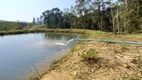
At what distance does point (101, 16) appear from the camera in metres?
24.2

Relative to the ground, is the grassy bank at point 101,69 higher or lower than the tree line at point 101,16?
lower

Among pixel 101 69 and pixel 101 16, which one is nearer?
pixel 101 69

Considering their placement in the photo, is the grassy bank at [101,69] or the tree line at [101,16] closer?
the grassy bank at [101,69]

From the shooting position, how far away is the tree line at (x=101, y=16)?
572 inches

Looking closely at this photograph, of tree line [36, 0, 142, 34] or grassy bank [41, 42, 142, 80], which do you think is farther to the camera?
tree line [36, 0, 142, 34]

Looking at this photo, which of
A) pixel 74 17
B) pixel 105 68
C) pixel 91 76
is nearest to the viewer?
pixel 91 76

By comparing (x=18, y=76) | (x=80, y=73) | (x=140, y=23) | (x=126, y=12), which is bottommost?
(x=18, y=76)

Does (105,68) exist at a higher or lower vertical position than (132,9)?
lower

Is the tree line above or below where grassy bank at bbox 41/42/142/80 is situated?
above

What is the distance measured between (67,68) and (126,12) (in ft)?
36.1

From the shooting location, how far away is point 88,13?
25.7m

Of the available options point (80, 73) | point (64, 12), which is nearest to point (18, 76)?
point (80, 73)

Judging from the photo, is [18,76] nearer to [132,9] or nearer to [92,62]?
[92,62]

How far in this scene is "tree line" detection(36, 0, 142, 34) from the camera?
1454 cm
